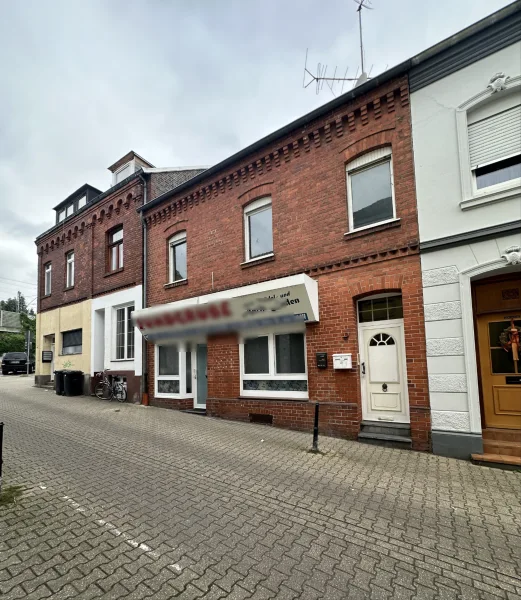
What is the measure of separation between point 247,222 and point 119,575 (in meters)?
8.29

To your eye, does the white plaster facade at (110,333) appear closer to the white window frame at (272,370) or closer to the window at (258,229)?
the white window frame at (272,370)

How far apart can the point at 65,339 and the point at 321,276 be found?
13.8m

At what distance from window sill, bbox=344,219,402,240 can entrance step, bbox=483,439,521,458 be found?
13.9ft

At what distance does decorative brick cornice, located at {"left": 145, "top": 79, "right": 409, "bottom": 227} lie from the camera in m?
7.44

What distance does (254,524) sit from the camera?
388 centimetres

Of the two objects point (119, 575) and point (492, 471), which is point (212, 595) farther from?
point (492, 471)

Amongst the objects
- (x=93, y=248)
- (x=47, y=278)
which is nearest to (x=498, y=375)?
(x=93, y=248)

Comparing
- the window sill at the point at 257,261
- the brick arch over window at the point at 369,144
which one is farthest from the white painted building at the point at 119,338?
the brick arch over window at the point at 369,144

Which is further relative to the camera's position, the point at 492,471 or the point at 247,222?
the point at 247,222

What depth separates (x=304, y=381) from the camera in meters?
8.34

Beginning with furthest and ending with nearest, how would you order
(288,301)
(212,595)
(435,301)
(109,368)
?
(109,368) → (288,301) → (435,301) → (212,595)

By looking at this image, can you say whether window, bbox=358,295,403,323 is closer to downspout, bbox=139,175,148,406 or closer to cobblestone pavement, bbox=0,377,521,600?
cobblestone pavement, bbox=0,377,521,600

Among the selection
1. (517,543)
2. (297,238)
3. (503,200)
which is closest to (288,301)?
(297,238)

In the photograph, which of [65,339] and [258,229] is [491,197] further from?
[65,339]
